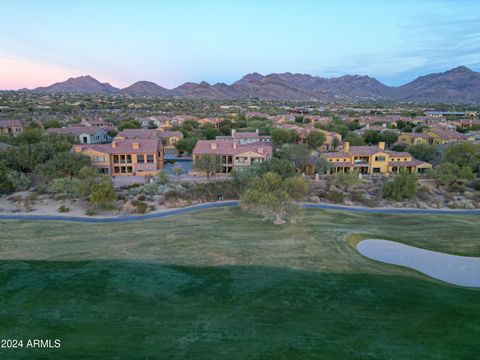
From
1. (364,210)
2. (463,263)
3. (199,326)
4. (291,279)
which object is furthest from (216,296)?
(364,210)

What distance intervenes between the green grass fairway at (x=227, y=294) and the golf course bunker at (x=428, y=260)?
1.33 metres

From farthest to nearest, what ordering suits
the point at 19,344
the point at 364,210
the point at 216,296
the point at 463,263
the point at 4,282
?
the point at 364,210, the point at 463,263, the point at 4,282, the point at 216,296, the point at 19,344

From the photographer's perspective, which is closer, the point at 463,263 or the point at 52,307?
the point at 52,307

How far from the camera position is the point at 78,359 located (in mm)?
14438

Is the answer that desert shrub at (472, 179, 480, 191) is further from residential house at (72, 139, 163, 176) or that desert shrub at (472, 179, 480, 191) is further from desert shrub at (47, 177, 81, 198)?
desert shrub at (47, 177, 81, 198)

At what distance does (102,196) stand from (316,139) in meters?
49.2

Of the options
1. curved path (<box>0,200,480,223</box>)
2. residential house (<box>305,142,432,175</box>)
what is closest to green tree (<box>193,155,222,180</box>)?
curved path (<box>0,200,480,223</box>)

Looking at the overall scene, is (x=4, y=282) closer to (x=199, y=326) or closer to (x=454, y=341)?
(x=199, y=326)

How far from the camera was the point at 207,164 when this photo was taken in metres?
52.3

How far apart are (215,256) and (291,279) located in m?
6.96

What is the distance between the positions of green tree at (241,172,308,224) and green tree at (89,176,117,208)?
1606cm

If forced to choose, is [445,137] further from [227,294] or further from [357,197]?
[227,294]

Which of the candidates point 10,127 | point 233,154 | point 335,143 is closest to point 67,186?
point 233,154

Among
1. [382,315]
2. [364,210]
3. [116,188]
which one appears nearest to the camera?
[382,315]
